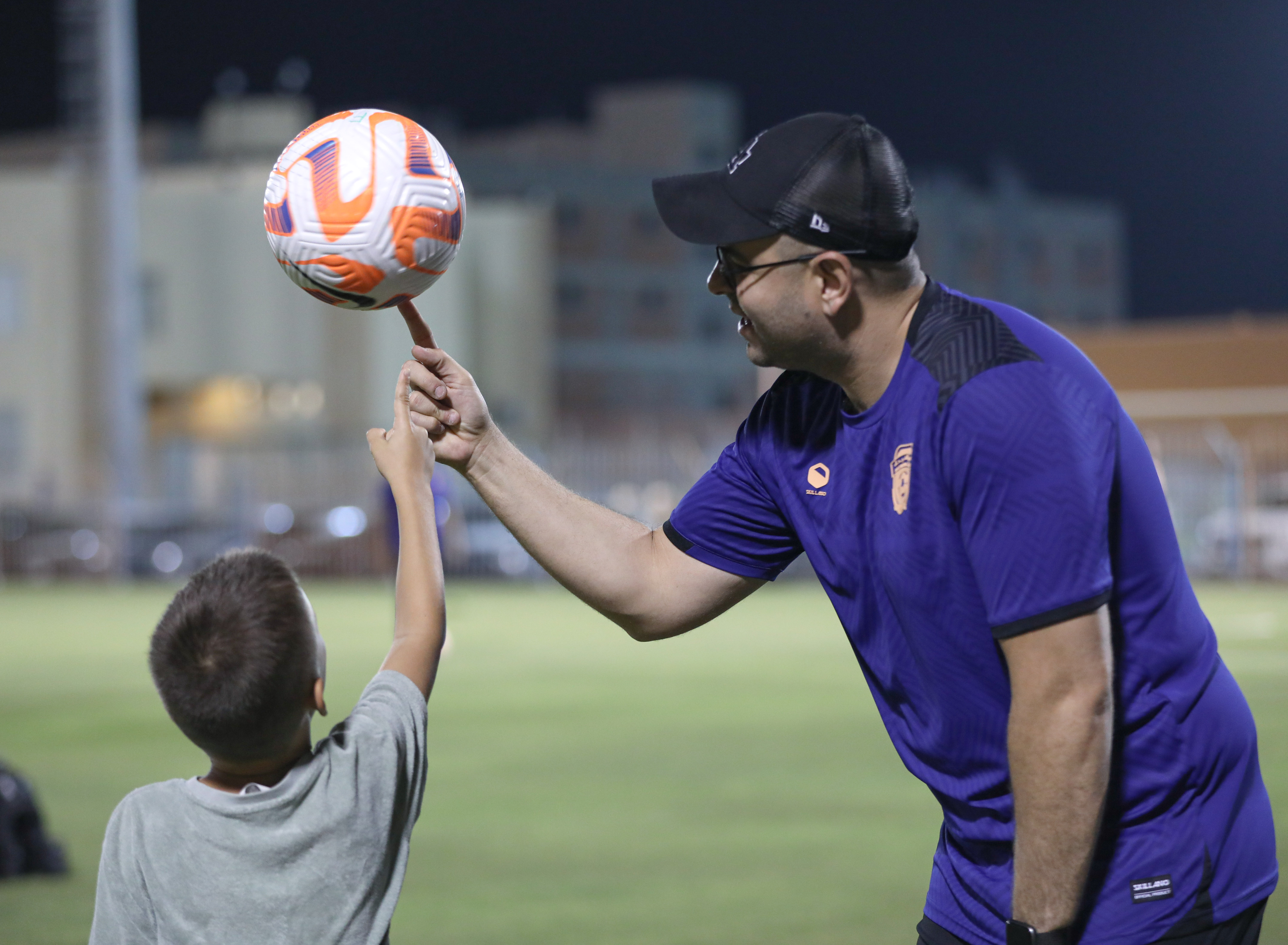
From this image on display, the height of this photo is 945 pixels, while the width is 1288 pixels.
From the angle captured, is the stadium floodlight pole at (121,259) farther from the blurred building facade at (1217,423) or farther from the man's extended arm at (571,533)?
the man's extended arm at (571,533)

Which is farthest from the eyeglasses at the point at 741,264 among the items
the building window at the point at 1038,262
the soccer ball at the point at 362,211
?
the building window at the point at 1038,262

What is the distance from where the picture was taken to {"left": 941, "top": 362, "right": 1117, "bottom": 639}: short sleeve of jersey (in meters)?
2.50

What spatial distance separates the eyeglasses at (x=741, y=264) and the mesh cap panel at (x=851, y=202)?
10 mm

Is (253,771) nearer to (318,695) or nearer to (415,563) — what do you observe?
(318,695)

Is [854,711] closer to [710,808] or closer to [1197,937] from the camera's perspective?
[710,808]

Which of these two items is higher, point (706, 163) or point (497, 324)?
point (706, 163)

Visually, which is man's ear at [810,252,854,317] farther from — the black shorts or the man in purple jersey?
the black shorts

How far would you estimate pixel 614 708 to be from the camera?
40.3 ft

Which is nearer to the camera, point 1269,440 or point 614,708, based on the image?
point 614,708

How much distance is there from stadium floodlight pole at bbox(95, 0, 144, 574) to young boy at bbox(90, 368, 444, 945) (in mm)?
32434

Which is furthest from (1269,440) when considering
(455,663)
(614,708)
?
(614,708)

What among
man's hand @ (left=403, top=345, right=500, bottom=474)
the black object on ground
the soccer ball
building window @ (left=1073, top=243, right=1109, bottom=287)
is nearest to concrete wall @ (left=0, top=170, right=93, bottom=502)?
the black object on ground

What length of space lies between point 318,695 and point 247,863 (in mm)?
280

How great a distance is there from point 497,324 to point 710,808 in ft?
140
